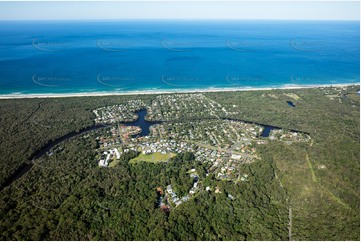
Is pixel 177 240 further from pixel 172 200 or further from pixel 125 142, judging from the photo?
pixel 125 142

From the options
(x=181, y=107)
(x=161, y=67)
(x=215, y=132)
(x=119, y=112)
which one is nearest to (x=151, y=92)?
(x=181, y=107)

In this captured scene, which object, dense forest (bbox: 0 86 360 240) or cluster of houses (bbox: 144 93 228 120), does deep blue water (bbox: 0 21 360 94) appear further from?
dense forest (bbox: 0 86 360 240)

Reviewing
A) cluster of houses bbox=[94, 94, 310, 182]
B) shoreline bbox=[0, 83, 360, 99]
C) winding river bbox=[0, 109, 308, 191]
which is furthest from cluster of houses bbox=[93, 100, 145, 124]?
shoreline bbox=[0, 83, 360, 99]

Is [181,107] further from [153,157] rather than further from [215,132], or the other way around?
[153,157]

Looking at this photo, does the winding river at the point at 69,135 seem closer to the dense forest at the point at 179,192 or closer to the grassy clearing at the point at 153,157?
the dense forest at the point at 179,192

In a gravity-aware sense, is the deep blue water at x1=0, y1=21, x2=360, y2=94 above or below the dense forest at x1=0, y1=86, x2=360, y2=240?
above
